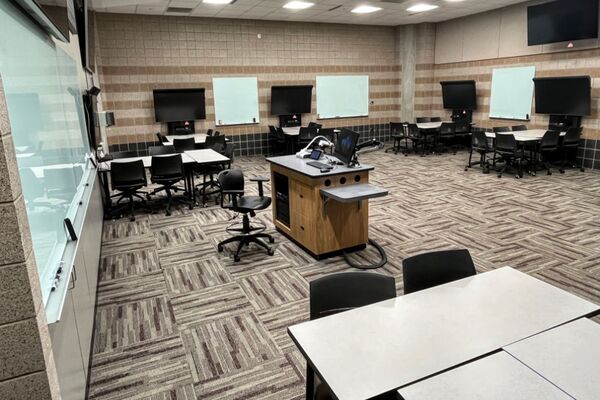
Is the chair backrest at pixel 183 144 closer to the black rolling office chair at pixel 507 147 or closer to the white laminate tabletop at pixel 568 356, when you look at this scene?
the black rolling office chair at pixel 507 147

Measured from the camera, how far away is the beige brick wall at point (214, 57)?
9039 mm

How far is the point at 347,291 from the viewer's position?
6.77ft

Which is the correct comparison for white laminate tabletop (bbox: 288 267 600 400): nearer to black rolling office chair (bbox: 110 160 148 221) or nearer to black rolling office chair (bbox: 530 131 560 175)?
black rolling office chair (bbox: 110 160 148 221)

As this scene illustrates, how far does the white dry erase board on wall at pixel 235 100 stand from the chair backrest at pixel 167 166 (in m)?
4.45

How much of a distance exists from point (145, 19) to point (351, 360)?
376 inches

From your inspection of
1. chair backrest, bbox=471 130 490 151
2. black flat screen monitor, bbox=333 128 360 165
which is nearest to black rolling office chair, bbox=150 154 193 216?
black flat screen monitor, bbox=333 128 360 165

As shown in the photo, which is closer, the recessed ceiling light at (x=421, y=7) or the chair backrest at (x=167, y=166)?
the chair backrest at (x=167, y=166)

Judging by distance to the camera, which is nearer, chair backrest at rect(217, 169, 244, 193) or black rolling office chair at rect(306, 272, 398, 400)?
black rolling office chair at rect(306, 272, 398, 400)

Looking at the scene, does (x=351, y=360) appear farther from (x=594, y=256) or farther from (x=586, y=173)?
(x=586, y=173)

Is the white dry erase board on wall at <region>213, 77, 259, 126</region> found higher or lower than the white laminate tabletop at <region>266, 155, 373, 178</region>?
higher

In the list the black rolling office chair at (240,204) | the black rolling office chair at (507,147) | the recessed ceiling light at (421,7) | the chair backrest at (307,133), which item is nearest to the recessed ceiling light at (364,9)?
the recessed ceiling light at (421,7)

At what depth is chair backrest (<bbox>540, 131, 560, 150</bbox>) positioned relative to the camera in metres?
7.41

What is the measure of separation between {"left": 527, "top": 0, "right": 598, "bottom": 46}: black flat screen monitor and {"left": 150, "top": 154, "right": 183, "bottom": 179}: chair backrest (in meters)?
7.64

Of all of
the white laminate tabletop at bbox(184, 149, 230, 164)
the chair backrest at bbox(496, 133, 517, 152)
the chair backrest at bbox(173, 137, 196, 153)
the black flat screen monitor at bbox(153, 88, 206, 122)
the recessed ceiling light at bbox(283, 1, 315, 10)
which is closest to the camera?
the white laminate tabletop at bbox(184, 149, 230, 164)
